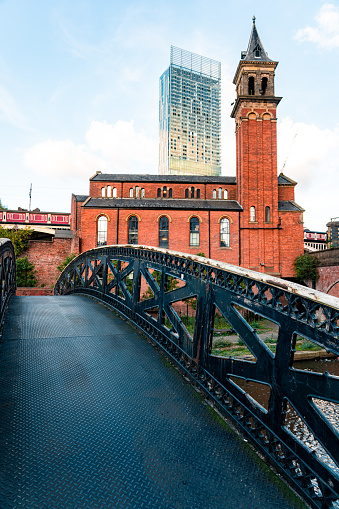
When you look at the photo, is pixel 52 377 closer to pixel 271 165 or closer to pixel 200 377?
pixel 200 377

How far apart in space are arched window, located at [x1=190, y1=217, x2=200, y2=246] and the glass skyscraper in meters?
86.3

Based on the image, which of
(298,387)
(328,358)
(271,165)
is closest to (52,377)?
(298,387)

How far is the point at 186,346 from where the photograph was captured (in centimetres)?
365

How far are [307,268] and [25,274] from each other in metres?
23.0

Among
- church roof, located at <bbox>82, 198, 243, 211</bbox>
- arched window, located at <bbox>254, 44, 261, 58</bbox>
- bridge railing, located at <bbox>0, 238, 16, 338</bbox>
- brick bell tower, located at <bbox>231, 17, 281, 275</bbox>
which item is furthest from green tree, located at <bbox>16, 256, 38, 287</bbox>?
arched window, located at <bbox>254, 44, 261, 58</bbox>

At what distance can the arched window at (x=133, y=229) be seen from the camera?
2710 cm

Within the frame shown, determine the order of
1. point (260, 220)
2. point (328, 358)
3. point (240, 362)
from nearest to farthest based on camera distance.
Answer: point (240, 362), point (328, 358), point (260, 220)

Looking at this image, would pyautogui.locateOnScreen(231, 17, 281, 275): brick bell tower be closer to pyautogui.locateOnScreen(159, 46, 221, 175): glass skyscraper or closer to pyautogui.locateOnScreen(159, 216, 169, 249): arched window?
pyautogui.locateOnScreen(159, 216, 169, 249): arched window

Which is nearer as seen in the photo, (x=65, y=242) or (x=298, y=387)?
(x=298, y=387)

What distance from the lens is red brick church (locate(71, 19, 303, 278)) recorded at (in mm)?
26391

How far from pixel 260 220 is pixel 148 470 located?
26.2 metres

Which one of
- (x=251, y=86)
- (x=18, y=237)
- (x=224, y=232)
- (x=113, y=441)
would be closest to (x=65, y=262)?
(x=18, y=237)

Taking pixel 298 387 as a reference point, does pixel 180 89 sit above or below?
above

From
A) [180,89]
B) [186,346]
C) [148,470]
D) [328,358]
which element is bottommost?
[328,358]
